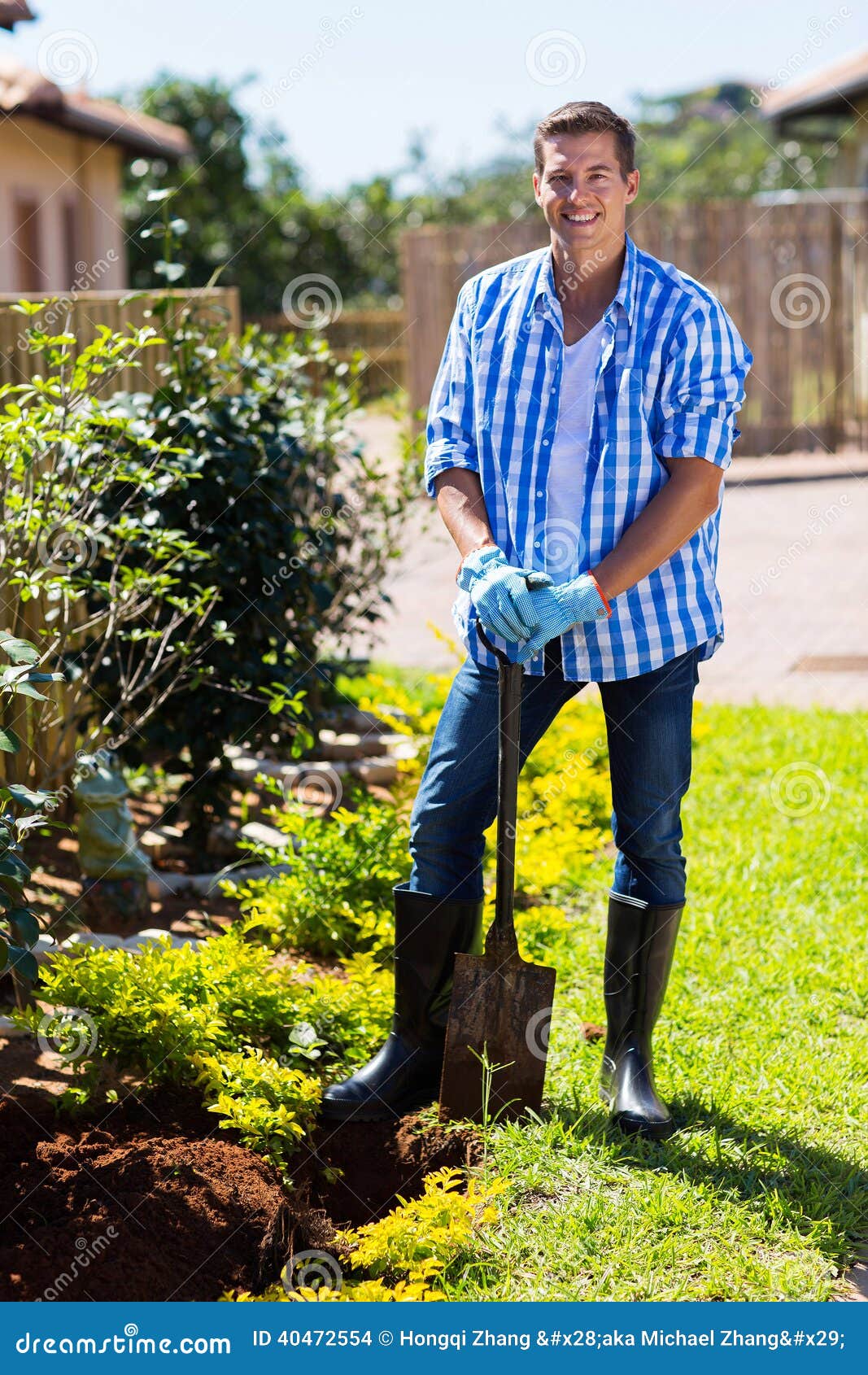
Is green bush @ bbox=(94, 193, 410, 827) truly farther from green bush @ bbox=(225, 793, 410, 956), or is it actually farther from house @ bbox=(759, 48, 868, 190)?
house @ bbox=(759, 48, 868, 190)

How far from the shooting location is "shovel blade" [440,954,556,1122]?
9.33 ft

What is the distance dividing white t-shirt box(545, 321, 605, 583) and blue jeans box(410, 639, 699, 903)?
200 mm

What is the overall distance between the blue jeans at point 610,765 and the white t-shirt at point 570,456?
200 mm

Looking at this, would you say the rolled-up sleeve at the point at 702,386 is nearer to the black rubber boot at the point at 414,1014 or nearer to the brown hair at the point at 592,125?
the brown hair at the point at 592,125

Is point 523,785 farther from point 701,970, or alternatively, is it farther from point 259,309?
point 259,309

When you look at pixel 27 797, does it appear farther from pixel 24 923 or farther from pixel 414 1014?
pixel 414 1014

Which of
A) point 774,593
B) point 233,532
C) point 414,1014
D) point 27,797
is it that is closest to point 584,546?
point 414,1014

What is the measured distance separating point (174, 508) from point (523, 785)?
147cm

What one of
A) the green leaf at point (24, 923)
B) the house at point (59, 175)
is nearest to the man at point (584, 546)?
the green leaf at point (24, 923)

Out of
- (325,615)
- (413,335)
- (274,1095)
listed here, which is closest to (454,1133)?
(274,1095)

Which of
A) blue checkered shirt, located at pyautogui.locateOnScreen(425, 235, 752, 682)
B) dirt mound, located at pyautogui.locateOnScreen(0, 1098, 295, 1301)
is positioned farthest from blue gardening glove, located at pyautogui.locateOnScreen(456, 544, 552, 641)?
dirt mound, located at pyautogui.locateOnScreen(0, 1098, 295, 1301)

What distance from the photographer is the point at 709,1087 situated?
10.2 feet

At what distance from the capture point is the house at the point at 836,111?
53.6 ft

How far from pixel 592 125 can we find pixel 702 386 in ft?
1.81
